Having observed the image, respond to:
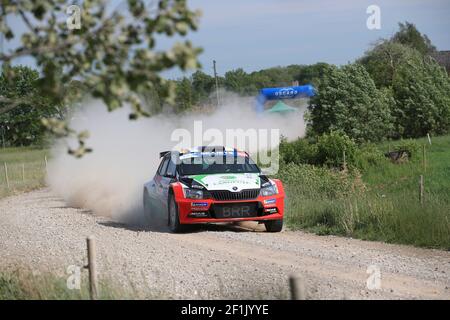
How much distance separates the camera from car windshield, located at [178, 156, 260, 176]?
51.9 feet

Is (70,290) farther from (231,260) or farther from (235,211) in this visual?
(235,211)

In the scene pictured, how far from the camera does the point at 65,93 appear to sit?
18.7 feet

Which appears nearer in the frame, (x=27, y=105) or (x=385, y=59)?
(x=27, y=105)

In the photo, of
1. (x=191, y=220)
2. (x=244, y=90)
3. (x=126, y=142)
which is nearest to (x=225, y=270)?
(x=191, y=220)

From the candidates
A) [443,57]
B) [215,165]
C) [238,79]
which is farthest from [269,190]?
[238,79]

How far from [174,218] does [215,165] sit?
5.02ft

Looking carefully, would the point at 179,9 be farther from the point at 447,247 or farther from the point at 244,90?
the point at 244,90

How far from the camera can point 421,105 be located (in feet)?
151

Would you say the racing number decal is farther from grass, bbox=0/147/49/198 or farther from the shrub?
grass, bbox=0/147/49/198

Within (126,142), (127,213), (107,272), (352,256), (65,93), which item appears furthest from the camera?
(126,142)

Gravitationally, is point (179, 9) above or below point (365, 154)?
above

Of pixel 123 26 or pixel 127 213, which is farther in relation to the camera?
pixel 127 213

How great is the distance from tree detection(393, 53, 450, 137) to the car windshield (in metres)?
31.2

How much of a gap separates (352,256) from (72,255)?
15.0ft
